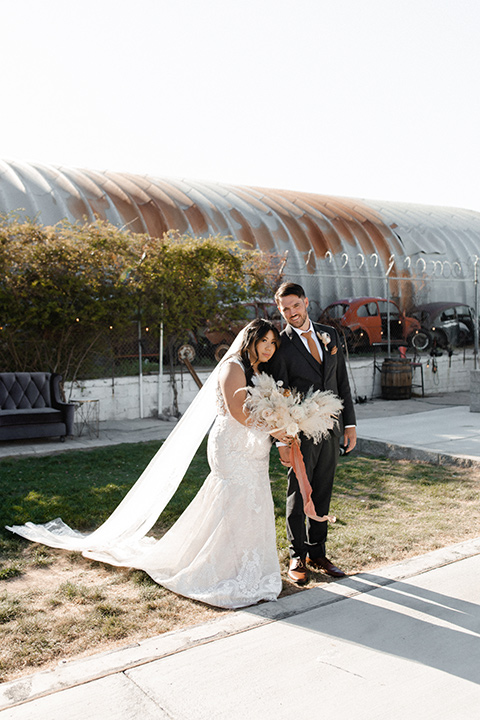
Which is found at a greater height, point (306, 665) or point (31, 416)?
point (31, 416)

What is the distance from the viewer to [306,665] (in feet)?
9.34

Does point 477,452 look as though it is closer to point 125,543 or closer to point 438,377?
point 125,543

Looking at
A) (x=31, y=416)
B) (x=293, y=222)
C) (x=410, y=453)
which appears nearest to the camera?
(x=410, y=453)

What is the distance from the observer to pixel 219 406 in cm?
393

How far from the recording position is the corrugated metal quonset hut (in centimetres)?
1559

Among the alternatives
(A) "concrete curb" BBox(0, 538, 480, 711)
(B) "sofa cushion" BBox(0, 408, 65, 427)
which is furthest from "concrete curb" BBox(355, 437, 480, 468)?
(B) "sofa cushion" BBox(0, 408, 65, 427)

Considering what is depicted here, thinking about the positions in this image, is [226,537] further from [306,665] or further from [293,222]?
[293,222]

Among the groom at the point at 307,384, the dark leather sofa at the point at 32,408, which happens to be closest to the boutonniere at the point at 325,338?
the groom at the point at 307,384

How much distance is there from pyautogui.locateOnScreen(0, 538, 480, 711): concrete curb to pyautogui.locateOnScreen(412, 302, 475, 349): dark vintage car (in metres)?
14.1

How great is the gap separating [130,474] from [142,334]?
4905mm

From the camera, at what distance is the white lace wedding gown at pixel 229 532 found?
3740mm

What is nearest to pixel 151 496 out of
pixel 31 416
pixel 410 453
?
pixel 410 453

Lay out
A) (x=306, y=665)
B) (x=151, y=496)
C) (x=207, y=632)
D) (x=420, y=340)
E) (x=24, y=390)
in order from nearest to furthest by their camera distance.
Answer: (x=306, y=665) < (x=207, y=632) < (x=151, y=496) < (x=24, y=390) < (x=420, y=340)

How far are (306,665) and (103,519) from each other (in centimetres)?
299
